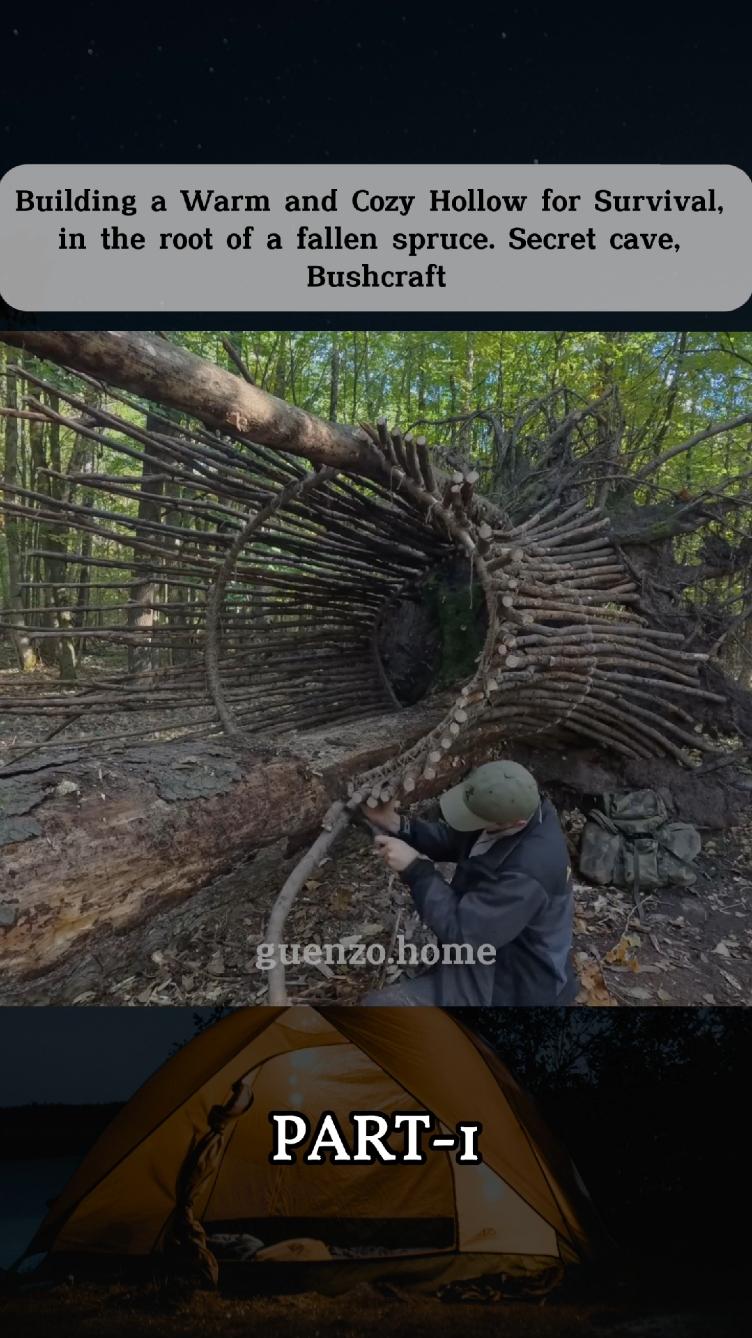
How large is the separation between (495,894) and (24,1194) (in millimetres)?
1229

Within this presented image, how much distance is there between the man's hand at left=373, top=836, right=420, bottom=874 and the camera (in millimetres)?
1628

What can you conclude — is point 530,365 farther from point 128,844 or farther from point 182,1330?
point 182,1330

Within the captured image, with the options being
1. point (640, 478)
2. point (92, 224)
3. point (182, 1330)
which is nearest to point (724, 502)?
point (640, 478)

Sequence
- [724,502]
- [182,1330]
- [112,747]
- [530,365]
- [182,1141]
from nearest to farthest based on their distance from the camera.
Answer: [182,1330] → [182,1141] → [530,365] → [112,747] → [724,502]

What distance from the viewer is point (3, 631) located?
7.07 ft

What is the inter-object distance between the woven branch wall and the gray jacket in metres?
0.26

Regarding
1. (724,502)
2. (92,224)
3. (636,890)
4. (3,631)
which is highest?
(92,224)

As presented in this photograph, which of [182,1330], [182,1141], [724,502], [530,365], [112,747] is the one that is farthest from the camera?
[724,502]

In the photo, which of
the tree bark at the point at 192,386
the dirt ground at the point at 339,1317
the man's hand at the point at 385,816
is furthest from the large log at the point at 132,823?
the tree bark at the point at 192,386

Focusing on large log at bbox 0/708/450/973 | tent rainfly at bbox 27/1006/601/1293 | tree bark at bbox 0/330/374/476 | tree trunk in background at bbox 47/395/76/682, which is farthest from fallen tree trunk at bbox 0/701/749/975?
tree bark at bbox 0/330/374/476

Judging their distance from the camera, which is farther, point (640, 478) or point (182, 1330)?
point (640, 478)

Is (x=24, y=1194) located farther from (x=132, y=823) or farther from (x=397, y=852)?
(x=397, y=852)

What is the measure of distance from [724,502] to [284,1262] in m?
2.23

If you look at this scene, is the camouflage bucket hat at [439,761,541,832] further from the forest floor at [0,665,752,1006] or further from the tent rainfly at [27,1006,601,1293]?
the tent rainfly at [27,1006,601,1293]
